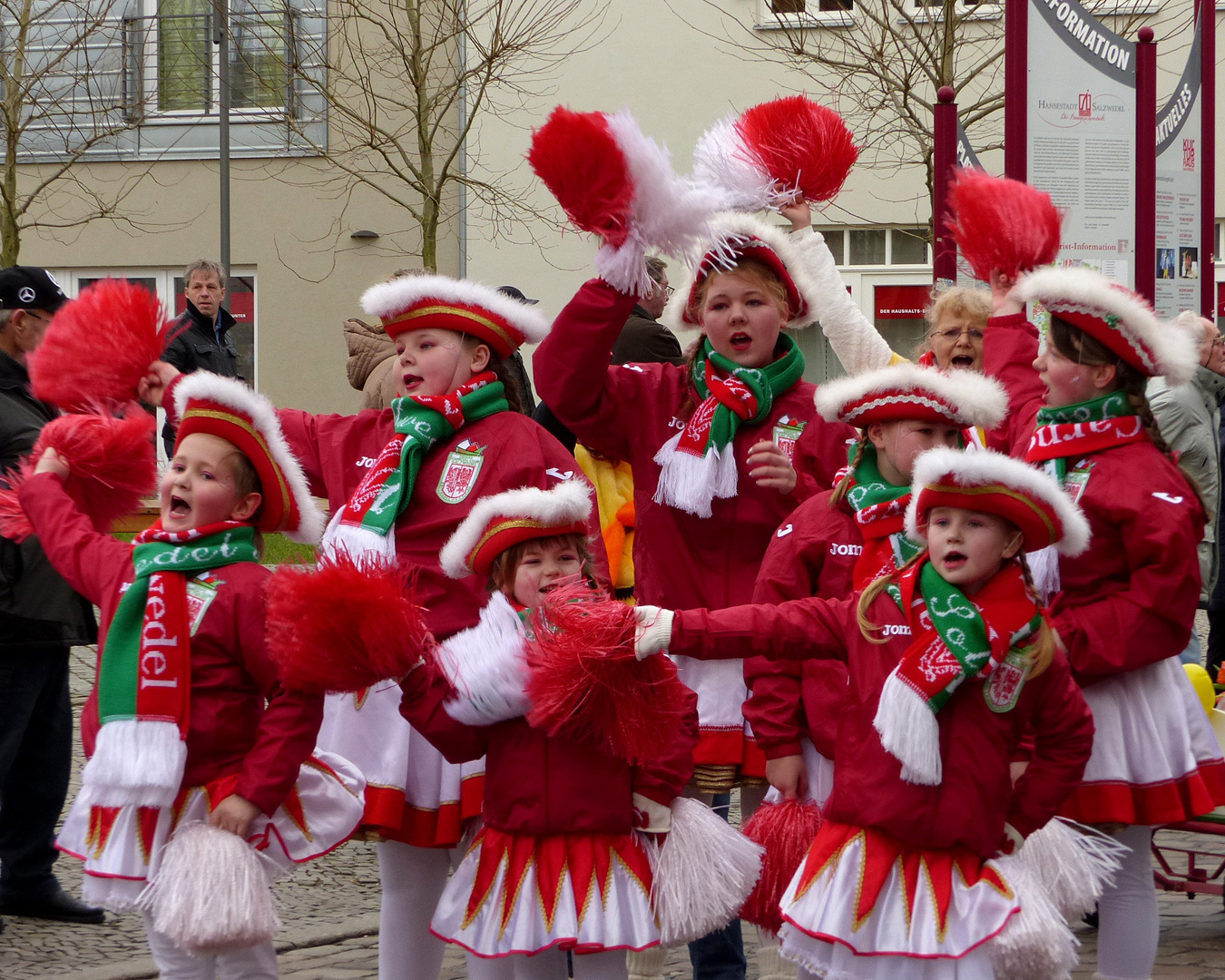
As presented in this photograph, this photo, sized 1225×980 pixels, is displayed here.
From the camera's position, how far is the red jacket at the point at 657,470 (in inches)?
153

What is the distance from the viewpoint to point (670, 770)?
3320 millimetres

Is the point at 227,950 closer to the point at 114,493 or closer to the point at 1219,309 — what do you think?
the point at 114,493

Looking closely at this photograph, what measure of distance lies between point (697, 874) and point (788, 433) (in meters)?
1.22

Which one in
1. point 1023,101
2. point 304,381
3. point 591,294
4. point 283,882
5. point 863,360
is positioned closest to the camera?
point 591,294

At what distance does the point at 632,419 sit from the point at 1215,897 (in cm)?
294

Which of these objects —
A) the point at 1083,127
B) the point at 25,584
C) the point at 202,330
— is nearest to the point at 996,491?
the point at 25,584

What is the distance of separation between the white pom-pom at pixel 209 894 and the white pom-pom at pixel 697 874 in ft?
2.75

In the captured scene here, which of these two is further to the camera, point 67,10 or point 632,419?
point 67,10

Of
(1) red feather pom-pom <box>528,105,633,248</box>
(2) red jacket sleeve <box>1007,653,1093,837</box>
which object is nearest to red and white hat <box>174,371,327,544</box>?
(1) red feather pom-pom <box>528,105,633,248</box>

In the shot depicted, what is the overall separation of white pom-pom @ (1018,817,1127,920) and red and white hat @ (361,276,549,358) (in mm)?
1730

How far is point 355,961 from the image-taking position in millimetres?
4547

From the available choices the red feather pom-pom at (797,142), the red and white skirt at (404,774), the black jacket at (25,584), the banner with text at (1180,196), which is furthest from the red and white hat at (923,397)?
the banner with text at (1180,196)

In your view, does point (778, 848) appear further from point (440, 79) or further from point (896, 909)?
point (440, 79)

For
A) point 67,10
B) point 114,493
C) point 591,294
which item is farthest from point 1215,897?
point 67,10
